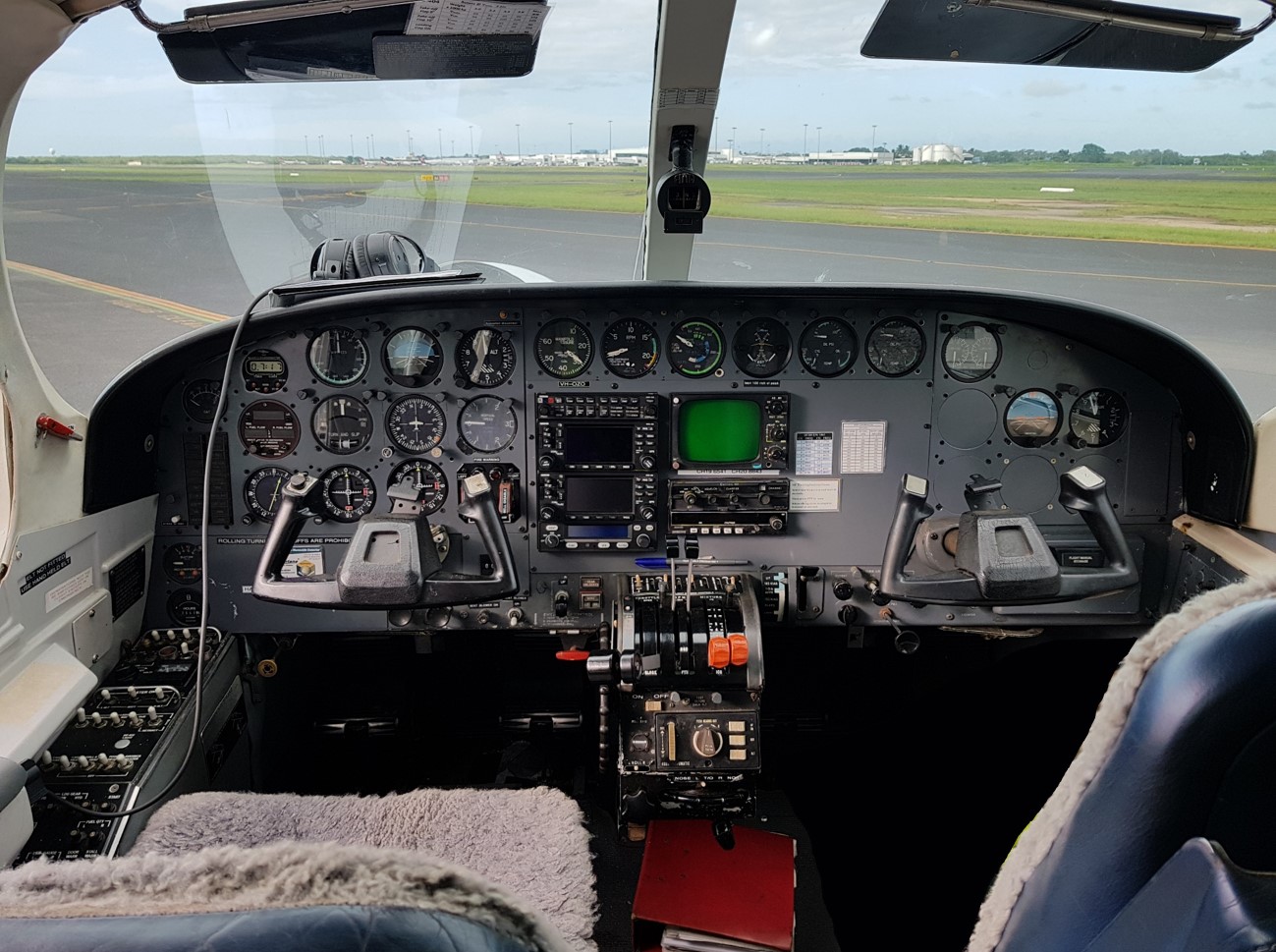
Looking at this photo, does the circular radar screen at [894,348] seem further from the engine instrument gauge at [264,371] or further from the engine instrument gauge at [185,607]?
the engine instrument gauge at [185,607]

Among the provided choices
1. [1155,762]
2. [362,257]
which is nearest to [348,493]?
[362,257]

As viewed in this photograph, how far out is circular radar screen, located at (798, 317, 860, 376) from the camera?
3049mm

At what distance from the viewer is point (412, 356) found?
9.91 ft

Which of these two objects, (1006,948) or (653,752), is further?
(653,752)

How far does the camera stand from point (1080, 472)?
8.64ft

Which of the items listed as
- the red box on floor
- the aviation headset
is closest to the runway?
the aviation headset

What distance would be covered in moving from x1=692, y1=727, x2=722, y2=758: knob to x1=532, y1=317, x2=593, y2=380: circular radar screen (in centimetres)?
117

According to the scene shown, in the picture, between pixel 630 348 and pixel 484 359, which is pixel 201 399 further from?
pixel 630 348

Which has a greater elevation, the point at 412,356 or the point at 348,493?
the point at 412,356

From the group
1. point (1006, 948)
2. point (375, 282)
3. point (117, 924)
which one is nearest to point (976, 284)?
point (375, 282)

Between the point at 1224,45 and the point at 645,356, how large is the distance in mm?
1687

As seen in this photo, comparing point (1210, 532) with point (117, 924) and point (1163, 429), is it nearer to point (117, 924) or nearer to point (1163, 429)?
point (1163, 429)

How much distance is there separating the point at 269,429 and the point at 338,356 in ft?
1.07

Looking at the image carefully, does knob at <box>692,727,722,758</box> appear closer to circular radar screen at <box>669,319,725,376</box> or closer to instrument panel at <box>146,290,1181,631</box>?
instrument panel at <box>146,290,1181,631</box>
